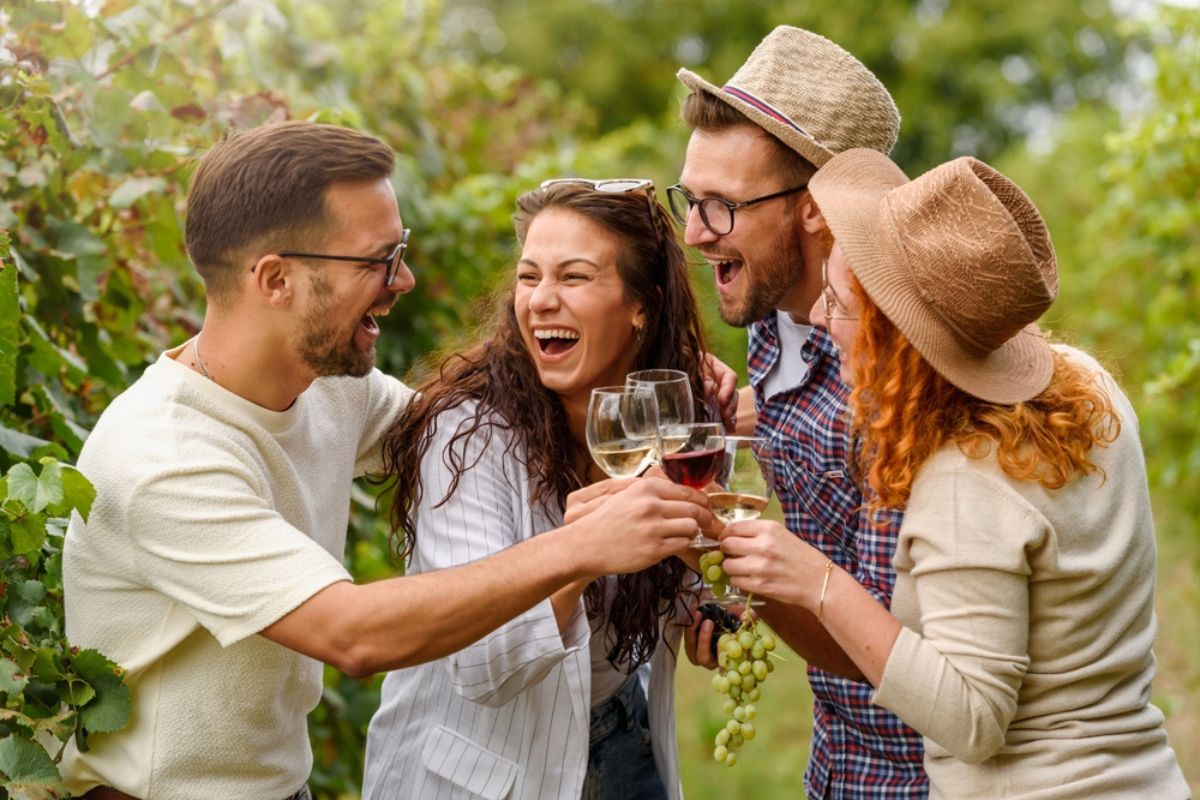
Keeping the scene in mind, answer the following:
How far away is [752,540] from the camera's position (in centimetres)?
261

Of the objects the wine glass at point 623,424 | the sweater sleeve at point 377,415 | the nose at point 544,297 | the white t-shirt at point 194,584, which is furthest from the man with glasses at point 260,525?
the nose at point 544,297

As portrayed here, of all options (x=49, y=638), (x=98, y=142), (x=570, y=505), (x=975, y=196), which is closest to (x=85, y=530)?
(x=49, y=638)

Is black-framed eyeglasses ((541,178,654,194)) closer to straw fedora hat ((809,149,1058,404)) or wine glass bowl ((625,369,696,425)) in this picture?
wine glass bowl ((625,369,696,425))

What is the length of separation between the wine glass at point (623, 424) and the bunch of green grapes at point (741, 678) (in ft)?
1.29

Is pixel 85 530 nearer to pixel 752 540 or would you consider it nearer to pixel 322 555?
pixel 322 555

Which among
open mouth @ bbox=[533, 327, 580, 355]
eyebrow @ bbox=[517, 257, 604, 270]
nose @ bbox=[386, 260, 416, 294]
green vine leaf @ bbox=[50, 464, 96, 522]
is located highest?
nose @ bbox=[386, 260, 416, 294]

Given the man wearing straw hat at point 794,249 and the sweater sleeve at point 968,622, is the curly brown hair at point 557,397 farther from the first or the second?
the sweater sleeve at point 968,622

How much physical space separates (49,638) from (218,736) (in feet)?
1.18

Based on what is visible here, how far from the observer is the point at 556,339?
3279 mm

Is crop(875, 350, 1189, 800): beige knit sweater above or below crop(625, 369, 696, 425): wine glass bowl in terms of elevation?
below

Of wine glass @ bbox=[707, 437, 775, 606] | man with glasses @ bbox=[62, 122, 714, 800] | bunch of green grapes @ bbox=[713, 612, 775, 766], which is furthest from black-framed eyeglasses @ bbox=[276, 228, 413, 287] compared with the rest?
bunch of green grapes @ bbox=[713, 612, 775, 766]

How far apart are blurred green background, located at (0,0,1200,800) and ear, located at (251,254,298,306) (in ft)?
1.45

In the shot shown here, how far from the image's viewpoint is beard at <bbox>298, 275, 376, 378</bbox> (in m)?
2.80

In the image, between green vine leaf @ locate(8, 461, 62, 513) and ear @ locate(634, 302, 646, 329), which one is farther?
ear @ locate(634, 302, 646, 329)
